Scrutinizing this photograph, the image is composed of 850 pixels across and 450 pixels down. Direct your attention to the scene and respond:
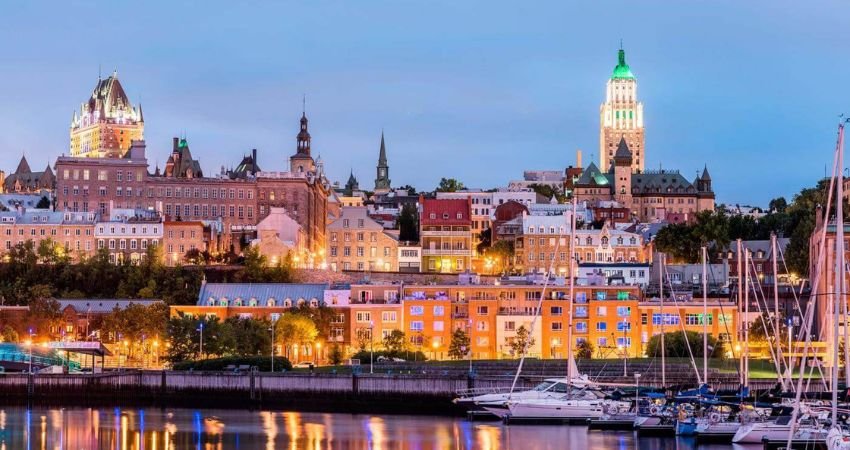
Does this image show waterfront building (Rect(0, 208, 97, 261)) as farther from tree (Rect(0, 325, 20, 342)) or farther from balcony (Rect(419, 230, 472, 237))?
balcony (Rect(419, 230, 472, 237))

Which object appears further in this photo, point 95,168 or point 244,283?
point 95,168

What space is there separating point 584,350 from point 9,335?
41.0m

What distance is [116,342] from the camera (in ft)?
392

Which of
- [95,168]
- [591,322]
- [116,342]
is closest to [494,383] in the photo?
[591,322]

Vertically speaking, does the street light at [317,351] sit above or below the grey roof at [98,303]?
below

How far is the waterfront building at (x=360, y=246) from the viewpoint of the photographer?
162 m

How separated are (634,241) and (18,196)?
243 feet

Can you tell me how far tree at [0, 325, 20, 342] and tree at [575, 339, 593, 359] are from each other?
132 ft

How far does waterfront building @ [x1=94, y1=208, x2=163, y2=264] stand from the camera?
14725 cm

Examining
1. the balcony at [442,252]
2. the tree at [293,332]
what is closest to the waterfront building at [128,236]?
the balcony at [442,252]

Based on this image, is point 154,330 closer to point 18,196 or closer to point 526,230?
point 526,230

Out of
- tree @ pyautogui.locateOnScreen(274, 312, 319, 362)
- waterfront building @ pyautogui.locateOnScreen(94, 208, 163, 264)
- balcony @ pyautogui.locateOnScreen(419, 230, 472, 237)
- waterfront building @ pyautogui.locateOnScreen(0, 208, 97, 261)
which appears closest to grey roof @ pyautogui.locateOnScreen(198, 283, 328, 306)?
tree @ pyautogui.locateOnScreen(274, 312, 319, 362)

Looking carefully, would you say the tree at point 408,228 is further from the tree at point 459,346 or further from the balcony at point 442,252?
the tree at point 459,346

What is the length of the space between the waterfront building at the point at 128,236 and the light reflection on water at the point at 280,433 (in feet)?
180
